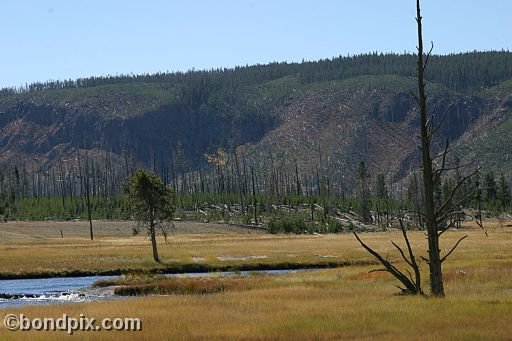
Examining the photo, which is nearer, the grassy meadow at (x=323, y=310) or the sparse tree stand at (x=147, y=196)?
the grassy meadow at (x=323, y=310)

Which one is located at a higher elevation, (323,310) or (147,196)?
(147,196)

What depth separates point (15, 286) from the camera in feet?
189

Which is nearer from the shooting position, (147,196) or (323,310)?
(323,310)

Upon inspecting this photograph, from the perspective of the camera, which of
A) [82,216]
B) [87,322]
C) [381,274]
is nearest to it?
[87,322]

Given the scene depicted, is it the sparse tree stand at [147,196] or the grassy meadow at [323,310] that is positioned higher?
the sparse tree stand at [147,196]

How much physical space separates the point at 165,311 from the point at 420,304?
357 inches

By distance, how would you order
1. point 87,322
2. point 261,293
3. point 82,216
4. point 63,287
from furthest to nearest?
Result: point 82,216 → point 63,287 → point 261,293 → point 87,322

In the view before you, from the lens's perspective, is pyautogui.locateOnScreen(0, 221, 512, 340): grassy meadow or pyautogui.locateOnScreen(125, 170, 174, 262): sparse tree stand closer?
pyautogui.locateOnScreen(0, 221, 512, 340): grassy meadow

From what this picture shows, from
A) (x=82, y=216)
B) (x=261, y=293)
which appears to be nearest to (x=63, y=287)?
(x=261, y=293)

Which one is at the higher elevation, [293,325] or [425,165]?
[425,165]

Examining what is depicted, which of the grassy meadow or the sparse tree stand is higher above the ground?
the sparse tree stand

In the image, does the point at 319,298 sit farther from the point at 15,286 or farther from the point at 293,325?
the point at 15,286

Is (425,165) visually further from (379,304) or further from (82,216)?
(82,216)

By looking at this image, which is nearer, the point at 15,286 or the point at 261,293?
the point at 261,293
